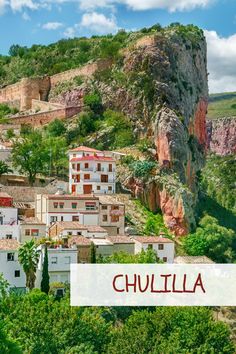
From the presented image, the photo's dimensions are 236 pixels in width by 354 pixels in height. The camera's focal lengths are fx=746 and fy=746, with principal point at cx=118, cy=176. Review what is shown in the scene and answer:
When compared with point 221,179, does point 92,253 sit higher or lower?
lower

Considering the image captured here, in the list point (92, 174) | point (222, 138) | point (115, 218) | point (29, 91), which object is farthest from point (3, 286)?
point (222, 138)

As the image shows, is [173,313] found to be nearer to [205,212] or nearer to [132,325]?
[132,325]

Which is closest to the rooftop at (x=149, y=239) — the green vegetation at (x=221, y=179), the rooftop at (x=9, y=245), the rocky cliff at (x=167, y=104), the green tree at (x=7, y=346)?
the rooftop at (x=9, y=245)

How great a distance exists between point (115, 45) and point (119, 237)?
102 feet

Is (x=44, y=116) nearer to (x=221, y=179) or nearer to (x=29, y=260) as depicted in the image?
(x=29, y=260)

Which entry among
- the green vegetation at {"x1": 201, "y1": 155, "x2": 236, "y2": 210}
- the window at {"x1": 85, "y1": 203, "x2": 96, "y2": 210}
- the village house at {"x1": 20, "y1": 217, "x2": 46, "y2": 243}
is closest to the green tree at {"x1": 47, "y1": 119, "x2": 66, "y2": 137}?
the window at {"x1": 85, "y1": 203, "x2": 96, "y2": 210}

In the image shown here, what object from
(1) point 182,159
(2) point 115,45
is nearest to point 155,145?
(1) point 182,159

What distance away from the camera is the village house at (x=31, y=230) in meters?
45.8

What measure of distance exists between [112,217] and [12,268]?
11837 millimetres

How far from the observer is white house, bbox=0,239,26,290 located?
40.4 meters

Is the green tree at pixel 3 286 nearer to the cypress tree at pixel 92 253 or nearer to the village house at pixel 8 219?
the cypress tree at pixel 92 253

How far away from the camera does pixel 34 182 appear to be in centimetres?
5853

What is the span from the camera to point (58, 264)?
135 feet

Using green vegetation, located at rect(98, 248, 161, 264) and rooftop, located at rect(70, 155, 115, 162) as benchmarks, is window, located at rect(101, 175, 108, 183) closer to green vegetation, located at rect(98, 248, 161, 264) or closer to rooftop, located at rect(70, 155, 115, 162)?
rooftop, located at rect(70, 155, 115, 162)
